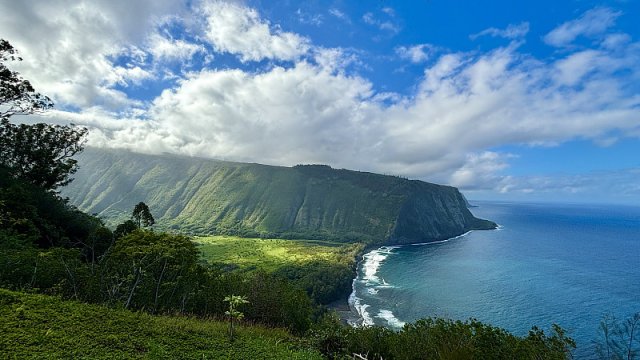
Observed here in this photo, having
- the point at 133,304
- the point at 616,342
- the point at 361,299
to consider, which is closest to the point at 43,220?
the point at 133,304

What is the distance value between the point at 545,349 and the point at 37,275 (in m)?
43.0

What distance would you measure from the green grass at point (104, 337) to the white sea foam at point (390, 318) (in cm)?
8866

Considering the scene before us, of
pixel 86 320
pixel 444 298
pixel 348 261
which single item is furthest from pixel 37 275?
pixel 348 261

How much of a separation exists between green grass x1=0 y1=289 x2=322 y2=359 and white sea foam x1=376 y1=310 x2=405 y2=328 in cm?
8866

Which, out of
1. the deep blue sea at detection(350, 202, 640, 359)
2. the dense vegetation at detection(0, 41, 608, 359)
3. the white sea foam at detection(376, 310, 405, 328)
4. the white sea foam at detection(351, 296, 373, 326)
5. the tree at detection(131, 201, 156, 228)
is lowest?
the white sea foam at detection(351, 296, 373, 326)

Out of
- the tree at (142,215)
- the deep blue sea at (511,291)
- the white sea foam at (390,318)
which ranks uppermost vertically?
the tree at (142,215)

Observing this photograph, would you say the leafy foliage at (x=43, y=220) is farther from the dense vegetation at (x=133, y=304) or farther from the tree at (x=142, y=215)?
the tree at (x=142, y=215)

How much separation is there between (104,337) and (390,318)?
337 feet

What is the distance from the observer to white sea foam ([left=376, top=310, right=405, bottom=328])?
9856 centimetres

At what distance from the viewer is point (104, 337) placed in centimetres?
1494

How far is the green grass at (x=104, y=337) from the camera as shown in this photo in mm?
13180

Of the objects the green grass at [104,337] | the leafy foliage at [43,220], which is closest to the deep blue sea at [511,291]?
the leafy foliage at [43,220]

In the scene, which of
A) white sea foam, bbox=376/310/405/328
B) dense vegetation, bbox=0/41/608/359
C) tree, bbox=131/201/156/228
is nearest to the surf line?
white sea foam, bbox=376/310/405/328

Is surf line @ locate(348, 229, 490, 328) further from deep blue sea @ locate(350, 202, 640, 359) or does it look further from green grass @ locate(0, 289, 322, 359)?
green grass @ locate(0, 289, 322, 359)
